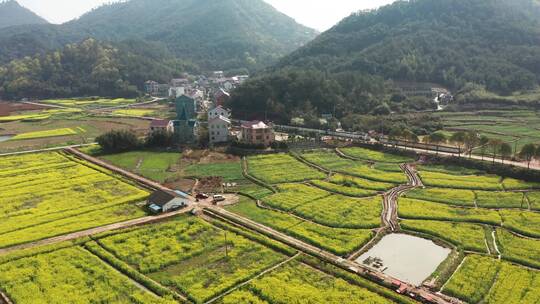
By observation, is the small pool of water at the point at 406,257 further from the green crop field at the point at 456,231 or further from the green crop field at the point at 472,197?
the green crop field at the point at 472,197

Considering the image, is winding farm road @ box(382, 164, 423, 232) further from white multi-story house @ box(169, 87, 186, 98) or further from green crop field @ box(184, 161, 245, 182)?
white multi-story house @ box(169, 87, 186, 98)

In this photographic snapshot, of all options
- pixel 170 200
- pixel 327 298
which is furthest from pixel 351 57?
pixel 327 298

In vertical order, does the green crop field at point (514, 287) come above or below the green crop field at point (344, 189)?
below

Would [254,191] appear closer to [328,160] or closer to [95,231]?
[328,160]

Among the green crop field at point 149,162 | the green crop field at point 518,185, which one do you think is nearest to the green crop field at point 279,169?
the green crop field at point 149,162

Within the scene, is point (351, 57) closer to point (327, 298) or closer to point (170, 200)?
point (170, 200)

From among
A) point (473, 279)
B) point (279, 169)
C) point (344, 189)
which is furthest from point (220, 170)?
point (473, 279)

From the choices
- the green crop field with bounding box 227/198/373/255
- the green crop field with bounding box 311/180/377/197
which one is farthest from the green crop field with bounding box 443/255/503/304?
the green crop field with bounding box 311/180/377/197
